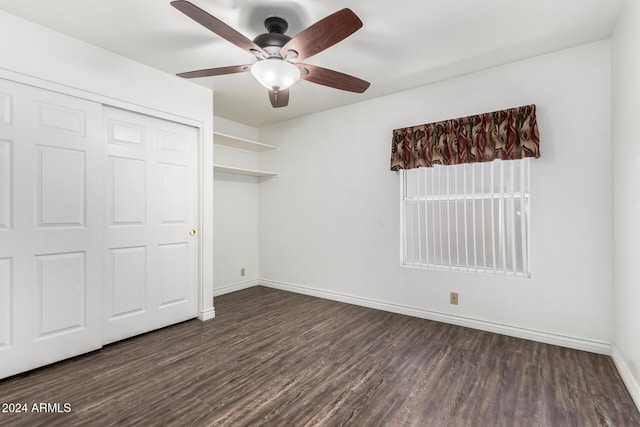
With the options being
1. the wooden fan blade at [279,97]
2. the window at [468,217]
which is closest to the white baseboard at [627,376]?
the window at [468,217]

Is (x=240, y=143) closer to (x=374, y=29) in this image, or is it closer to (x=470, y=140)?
(x=374, y=29)

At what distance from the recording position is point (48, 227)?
2338 millimetres

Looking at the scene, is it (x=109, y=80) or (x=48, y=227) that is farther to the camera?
(x=109, y=80)

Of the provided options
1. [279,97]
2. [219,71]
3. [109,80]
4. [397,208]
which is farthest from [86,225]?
[397,208]

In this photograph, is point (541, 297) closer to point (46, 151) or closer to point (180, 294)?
point (180, 294)

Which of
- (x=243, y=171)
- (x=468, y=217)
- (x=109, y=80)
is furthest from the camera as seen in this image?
(x=243, y=171)

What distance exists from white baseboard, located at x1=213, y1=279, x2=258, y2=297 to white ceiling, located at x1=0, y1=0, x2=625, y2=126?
2.67m

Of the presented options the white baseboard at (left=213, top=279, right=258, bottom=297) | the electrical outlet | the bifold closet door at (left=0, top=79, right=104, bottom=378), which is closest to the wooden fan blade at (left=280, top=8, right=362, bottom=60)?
the bifold closet door at (left=0, top=79, right=104, bottom=378)

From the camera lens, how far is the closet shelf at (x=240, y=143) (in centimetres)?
390

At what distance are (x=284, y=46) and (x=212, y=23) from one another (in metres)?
0.44

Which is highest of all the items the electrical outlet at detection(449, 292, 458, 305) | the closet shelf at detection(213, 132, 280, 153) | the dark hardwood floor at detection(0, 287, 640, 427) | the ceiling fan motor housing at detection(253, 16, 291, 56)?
the ceiling fan motor housing at detection(253, 16, 291, 56)

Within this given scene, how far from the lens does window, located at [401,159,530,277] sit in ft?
9.39

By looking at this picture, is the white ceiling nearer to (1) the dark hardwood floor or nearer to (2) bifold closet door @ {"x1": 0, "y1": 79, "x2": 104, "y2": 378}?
(2) bifold closet door @ {"x1": 0, "y1": 79, "x2": 104, "y2": 378}

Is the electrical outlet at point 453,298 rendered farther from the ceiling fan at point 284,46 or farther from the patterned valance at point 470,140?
the ceiling fan at point 284,46
